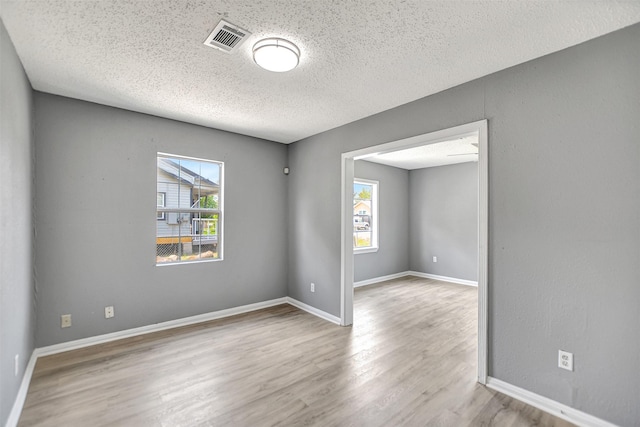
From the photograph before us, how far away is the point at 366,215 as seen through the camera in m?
6.12

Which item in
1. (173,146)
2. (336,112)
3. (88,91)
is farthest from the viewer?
(173,146)

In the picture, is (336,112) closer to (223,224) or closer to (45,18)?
(223,224)

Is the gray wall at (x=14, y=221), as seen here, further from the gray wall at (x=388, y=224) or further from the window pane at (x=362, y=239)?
the window pane at (x=362, y=239)

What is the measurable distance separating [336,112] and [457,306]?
3.38 meters

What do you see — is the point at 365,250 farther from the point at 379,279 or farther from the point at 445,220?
the point at 445,220

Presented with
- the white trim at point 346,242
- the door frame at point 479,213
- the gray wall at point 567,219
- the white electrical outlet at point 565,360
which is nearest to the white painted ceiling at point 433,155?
the white trim at point 346,242

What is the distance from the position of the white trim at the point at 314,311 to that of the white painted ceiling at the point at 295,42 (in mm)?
2619

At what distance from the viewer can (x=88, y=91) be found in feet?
9.05

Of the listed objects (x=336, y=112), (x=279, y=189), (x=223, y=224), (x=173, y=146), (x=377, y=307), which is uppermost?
(x=336, y=112)

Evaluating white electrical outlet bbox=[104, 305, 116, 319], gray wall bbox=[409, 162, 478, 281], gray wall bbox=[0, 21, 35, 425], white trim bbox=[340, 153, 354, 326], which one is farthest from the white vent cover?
gray wall bbox=[409, 162, 478, 281]

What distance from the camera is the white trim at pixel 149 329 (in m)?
2.85

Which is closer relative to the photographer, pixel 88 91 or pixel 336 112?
pixel 88 91

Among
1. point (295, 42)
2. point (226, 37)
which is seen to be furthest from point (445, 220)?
point (226, 37)

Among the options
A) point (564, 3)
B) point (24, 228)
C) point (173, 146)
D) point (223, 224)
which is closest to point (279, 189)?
point (223, 224)
